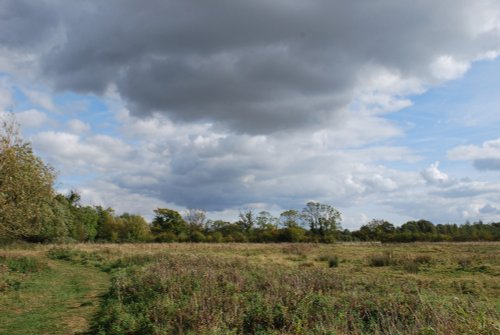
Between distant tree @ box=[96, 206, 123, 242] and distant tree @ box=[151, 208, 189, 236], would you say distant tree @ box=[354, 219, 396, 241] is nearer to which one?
distant tree @ box=[151, 208, 189, 236]

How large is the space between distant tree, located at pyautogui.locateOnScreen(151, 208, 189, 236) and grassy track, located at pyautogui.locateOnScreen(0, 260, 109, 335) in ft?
247

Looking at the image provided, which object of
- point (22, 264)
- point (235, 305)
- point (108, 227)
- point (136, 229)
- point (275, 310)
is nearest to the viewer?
point (275, 310)

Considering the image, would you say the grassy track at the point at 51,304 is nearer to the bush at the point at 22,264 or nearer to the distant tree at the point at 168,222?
the bush at the point at 22,264

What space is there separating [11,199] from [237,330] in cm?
1906

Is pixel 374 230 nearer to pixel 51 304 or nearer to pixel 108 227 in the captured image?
pixel 108 227

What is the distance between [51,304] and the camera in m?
A: 14.7

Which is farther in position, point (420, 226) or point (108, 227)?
point (420, 226)

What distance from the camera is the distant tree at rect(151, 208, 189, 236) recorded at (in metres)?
97.4

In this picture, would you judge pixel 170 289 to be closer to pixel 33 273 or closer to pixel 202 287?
pixel 202 287

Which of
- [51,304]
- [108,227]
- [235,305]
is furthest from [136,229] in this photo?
[235,305]

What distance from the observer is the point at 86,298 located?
15992 millimetres

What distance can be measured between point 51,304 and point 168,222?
8683 centimetres

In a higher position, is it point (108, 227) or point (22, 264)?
point (108, 227)

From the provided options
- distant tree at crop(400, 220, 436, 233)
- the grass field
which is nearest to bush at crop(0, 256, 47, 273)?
the grass field
